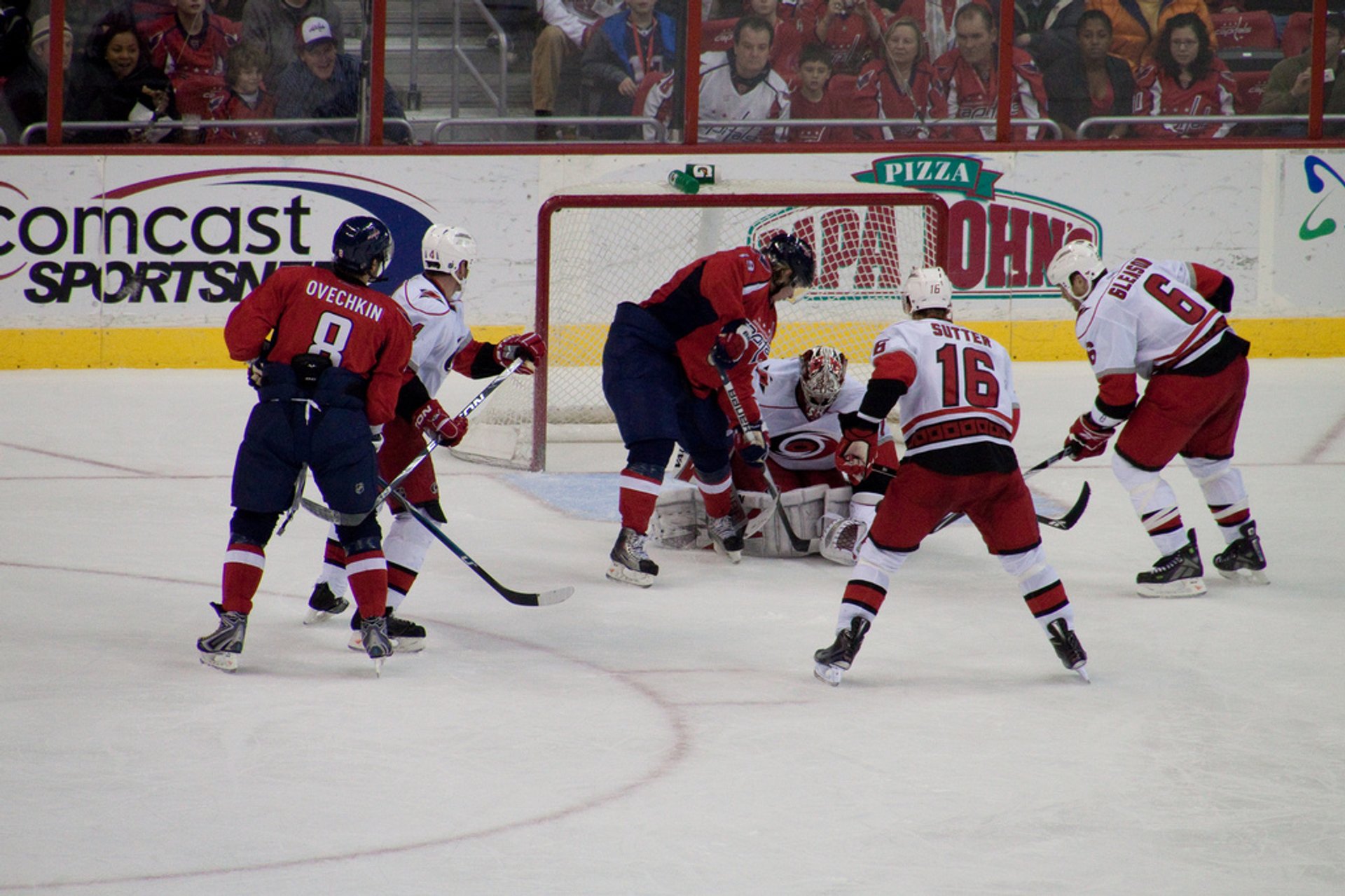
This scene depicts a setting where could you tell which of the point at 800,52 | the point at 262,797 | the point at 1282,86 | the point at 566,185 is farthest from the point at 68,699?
the point at 1282,86

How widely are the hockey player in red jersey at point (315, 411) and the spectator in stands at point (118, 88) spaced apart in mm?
5076

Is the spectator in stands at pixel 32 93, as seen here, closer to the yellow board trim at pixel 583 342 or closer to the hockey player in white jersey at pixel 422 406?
the yellow board trim at pixel 583 342

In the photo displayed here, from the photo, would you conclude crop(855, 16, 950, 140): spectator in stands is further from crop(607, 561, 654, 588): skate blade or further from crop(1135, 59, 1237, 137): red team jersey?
crop(607, 561, 654, 588): skate blade

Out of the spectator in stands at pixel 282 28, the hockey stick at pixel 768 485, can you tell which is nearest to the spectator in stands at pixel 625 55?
the spectator in stands at pixel 282 28

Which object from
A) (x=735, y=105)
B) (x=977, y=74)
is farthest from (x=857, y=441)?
(x=977, y=74)

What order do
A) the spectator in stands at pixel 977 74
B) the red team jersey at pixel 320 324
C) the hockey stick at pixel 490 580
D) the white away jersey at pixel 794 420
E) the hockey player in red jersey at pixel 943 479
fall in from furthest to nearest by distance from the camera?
the spectator in stands at pixel 977 74 → the white away jersey at pixel 794 420 → the hockey stick at pixel 490 580 → the hockey player in red jersey at pixel 943 479 → the red team jersey at pixel 320 324

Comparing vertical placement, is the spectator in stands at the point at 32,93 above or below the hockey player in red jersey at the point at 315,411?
above

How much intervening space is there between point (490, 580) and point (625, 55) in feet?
16.8

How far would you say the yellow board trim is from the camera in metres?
7.61

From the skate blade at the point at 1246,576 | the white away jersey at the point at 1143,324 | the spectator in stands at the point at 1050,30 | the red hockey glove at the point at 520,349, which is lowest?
the skate blade at the point at 1246,576

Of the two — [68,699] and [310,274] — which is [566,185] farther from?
[68,699]

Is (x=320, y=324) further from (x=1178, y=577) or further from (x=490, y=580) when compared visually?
(x=1178, y=577)

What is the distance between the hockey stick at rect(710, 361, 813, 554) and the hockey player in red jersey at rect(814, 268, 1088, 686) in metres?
1.11

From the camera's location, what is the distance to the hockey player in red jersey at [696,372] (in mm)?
4785
